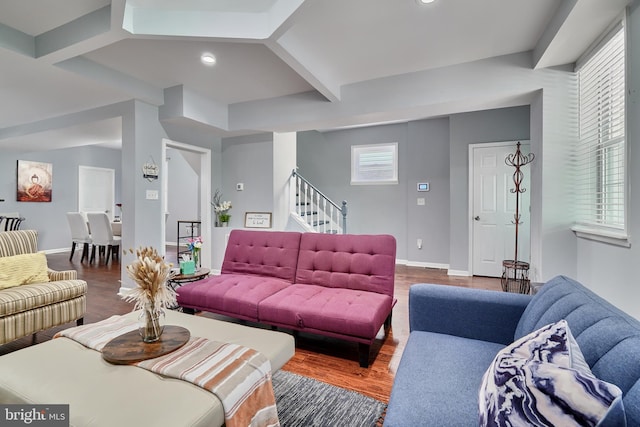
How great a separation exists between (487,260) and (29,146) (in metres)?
8.54

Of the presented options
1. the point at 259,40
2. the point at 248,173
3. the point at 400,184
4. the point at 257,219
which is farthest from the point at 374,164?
the point at 259,40

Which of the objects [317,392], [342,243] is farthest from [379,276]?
[317,392]

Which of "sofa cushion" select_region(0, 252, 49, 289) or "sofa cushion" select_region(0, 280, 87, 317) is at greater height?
"sofa cushion" select_region(0, 252, 49, 289)

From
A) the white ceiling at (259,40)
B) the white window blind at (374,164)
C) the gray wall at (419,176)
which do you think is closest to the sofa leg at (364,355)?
the white ceiling at (259,40)

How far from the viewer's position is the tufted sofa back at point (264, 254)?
9.73ft

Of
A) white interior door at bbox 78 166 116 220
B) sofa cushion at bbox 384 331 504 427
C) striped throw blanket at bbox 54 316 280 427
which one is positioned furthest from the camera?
white interior door at bbox 78 166 116 220

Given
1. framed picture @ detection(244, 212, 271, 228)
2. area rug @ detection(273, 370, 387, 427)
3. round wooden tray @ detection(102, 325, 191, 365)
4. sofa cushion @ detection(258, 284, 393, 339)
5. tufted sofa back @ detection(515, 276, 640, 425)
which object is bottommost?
area rug @ detection(273, 370, 387, 427)

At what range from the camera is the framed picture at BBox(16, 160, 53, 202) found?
21.4 feet

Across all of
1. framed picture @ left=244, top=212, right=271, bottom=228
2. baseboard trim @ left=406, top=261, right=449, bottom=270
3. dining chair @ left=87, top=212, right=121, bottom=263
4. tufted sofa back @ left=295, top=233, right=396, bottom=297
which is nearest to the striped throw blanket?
tufted sofa back @ left=295, top=233, right=396, bottom=297

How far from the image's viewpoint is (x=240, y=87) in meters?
3.89

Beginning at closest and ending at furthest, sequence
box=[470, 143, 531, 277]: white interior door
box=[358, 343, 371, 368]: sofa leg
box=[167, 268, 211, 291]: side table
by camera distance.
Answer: box=[358, 343, 371, 368]: sofa leg < box=[167, 268, 211, 291]: side table < box=[470, 143, 531, 277]: white interior door

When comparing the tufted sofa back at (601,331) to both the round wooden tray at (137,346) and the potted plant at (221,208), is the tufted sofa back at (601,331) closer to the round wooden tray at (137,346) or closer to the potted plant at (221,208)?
the round wooden tray at (137,346)

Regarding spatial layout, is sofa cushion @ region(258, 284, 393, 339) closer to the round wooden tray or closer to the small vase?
the round wooden tray

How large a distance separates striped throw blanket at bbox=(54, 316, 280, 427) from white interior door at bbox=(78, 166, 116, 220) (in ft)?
25.5
